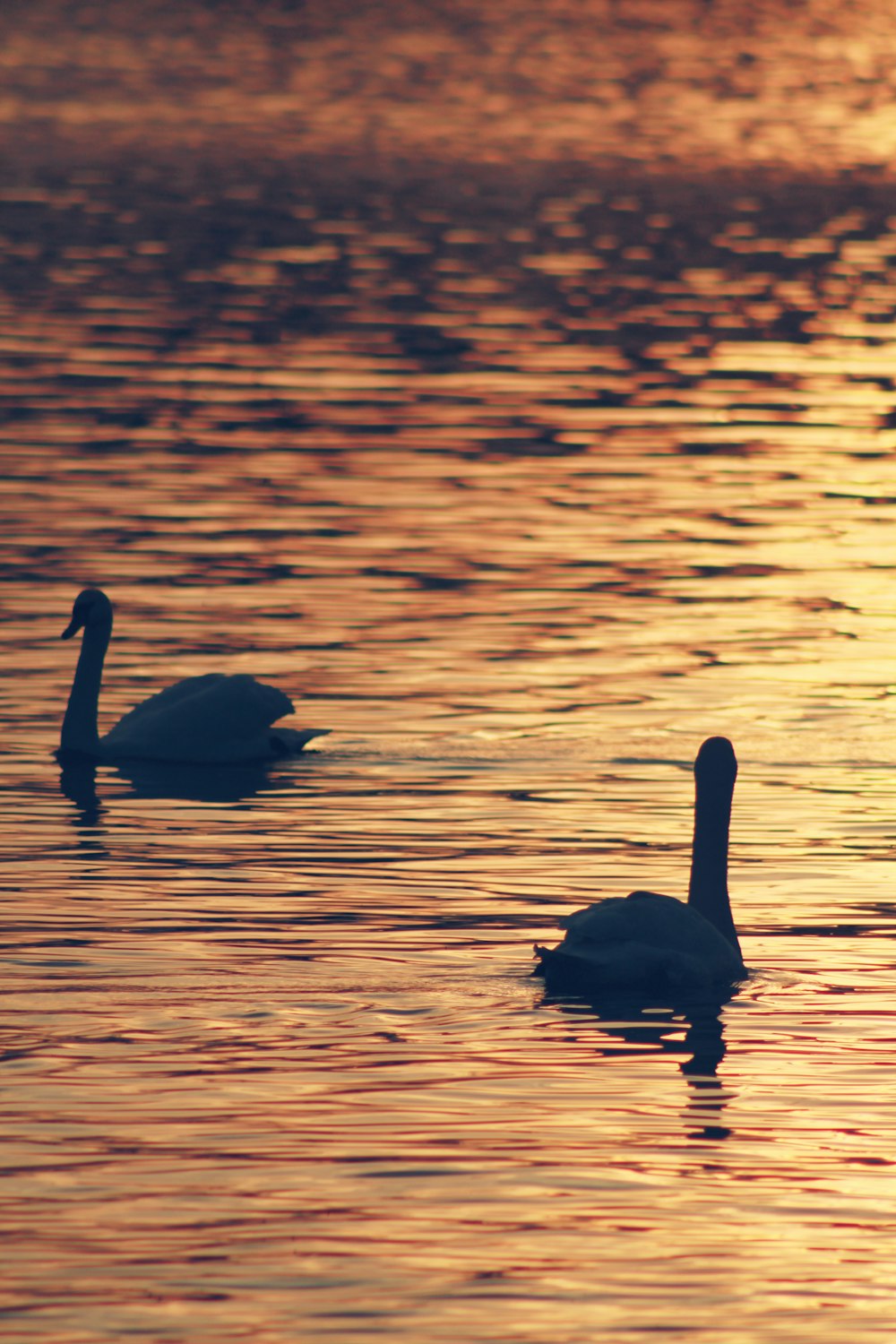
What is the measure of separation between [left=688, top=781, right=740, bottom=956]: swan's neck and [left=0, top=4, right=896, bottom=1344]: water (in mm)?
351

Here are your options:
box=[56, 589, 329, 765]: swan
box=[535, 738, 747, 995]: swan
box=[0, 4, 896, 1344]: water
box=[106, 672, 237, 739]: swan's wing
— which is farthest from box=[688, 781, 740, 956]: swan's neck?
box=[106, 672, 237, 739]: swan's wing

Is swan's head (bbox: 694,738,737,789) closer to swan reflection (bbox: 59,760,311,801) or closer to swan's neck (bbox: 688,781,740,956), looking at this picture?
swan's neck (bbox: 688,781,740,956)

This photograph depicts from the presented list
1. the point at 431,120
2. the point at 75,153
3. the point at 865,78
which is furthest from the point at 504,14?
the point at 75,153

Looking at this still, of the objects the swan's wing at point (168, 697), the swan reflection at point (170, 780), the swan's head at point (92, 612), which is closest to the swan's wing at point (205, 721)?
the swan's wing at point (168, 697)

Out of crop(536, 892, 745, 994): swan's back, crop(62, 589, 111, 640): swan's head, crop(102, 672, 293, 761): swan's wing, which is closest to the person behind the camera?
crop(536, 892, 745, 994): swan's back

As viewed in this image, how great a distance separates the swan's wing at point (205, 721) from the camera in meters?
21.1

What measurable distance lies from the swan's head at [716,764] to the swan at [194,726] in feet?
17.3

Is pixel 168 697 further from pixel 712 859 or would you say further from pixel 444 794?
pixel 712 859

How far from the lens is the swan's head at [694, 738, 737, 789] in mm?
16422

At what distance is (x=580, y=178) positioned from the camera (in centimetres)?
7031

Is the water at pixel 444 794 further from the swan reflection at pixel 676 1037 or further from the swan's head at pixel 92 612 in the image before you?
the swan's head at pixel 92 612

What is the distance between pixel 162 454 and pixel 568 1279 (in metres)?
A: 23.2

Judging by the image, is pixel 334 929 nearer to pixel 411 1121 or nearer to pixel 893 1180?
pixel 411 1121

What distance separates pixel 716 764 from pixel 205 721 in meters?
5.68
